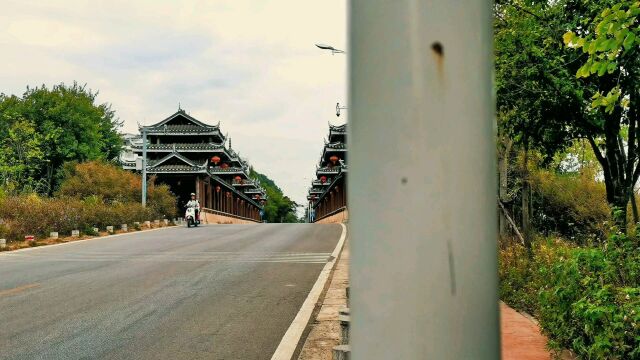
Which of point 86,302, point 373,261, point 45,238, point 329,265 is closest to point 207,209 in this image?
point 45,238

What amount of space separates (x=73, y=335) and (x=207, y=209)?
49.8m

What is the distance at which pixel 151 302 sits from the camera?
9227 mm

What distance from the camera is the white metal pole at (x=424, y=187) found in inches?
33.3

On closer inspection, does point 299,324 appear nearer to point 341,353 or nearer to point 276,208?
point 341,353

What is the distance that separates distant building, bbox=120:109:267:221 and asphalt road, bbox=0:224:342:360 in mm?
38007

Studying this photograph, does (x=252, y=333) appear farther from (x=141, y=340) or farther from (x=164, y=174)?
(x=164, y=174)

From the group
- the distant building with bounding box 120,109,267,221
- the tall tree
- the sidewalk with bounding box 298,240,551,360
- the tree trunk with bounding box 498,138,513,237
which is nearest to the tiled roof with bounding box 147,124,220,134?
the distant building with bounding box 120,109,267,221

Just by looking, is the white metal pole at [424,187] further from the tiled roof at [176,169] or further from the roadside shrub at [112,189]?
the tiled roof at [176,169]

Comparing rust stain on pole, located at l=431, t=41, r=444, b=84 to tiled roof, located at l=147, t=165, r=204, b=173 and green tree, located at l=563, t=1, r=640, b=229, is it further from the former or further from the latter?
tiled roof, located at l=147, t=165, r=204, b=173

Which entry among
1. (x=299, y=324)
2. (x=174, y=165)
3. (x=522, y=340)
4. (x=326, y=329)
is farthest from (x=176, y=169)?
(x=522, y=340)

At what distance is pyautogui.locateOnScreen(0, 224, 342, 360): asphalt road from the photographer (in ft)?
22.1

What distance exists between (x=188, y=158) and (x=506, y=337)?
5865cm

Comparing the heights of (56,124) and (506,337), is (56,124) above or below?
above

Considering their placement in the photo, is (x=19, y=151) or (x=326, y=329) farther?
(x=19, y=151)
